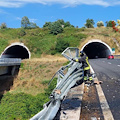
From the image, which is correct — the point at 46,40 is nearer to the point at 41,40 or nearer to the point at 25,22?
the point at 41,40

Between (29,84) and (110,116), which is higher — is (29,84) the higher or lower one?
the lower one

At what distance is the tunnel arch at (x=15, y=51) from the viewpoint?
45.0 meters

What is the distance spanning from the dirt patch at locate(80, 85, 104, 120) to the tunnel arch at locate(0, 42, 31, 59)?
39.1 metres

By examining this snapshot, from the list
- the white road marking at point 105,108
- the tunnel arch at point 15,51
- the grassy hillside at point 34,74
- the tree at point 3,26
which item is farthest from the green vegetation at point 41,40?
the white road marking at point 105,108

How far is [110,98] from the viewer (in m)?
6.64

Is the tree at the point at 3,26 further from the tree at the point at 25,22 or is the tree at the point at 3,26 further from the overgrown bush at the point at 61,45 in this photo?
the overgrown bush at the point at 61,45

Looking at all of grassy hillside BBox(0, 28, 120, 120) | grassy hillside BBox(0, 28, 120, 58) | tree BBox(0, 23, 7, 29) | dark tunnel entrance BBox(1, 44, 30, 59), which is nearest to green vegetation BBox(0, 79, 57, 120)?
grassy hillside BBox(0, 28, 120, 120)

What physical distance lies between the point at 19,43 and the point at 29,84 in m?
20.8

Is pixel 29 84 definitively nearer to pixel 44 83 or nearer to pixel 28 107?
pixel 44 83

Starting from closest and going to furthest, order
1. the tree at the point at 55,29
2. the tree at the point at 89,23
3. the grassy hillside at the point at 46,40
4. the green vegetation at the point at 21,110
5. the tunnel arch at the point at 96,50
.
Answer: the green vegetation at the point at 21,110
the grassy hillside at the point at 46,40
the tunnel arch at the point at 96,50
the tree at the point at 55,29
the tree at the point at 89,23

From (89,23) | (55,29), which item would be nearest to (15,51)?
(55,29)

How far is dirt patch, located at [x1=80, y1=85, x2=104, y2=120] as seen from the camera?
197 inches

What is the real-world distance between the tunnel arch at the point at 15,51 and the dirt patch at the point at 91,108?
39084 mm

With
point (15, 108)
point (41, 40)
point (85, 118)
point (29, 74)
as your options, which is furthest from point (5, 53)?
point (85, 118)
